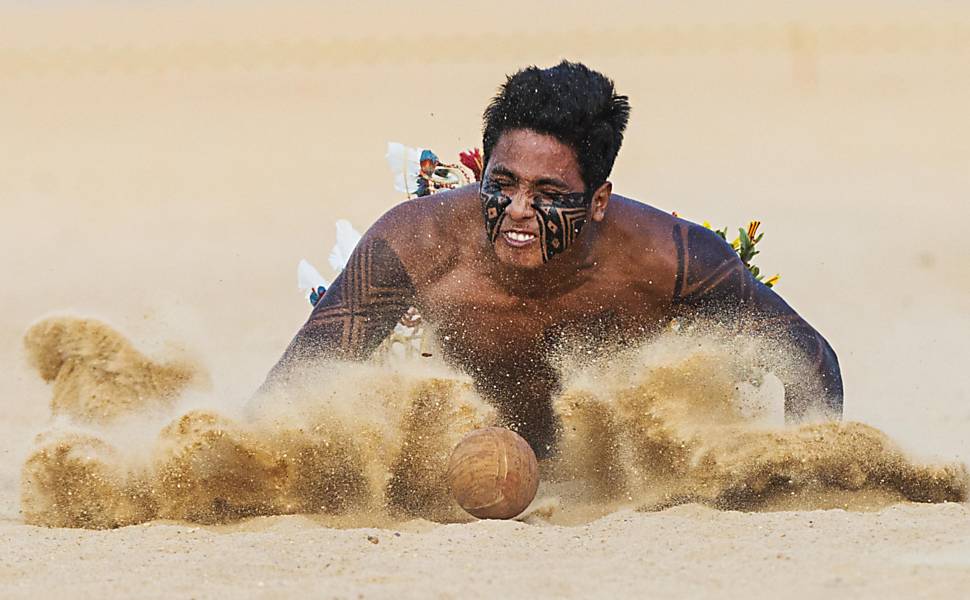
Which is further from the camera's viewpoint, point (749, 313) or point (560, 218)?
point (749, 313)

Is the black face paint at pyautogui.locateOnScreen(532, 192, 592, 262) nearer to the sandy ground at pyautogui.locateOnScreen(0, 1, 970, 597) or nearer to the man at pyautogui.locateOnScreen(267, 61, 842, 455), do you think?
the man at pyautogui.locateOnScreen(267, 61, 842, 455)

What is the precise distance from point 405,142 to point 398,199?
232cm

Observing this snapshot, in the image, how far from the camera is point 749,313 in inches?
220

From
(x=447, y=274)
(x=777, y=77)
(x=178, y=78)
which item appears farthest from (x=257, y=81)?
(x=447, y=274)

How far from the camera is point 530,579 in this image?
398cm

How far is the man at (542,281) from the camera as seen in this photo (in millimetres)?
5395

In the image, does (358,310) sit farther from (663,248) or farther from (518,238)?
(663,248)

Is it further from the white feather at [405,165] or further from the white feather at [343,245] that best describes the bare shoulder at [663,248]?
the white feather at [343,245]

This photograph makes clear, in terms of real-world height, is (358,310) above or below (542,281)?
below

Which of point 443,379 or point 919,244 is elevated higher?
point 919,244

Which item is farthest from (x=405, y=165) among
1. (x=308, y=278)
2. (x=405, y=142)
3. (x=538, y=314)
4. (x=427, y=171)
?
(x=405, y=142)

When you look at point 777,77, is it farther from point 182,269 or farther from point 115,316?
point 115,316

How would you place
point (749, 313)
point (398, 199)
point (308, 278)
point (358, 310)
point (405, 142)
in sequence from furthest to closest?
point (405, 142) < point (398, 199) < point (308, 278) < point (749, 313) < point (358, 310)

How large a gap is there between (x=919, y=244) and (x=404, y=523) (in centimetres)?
1095
